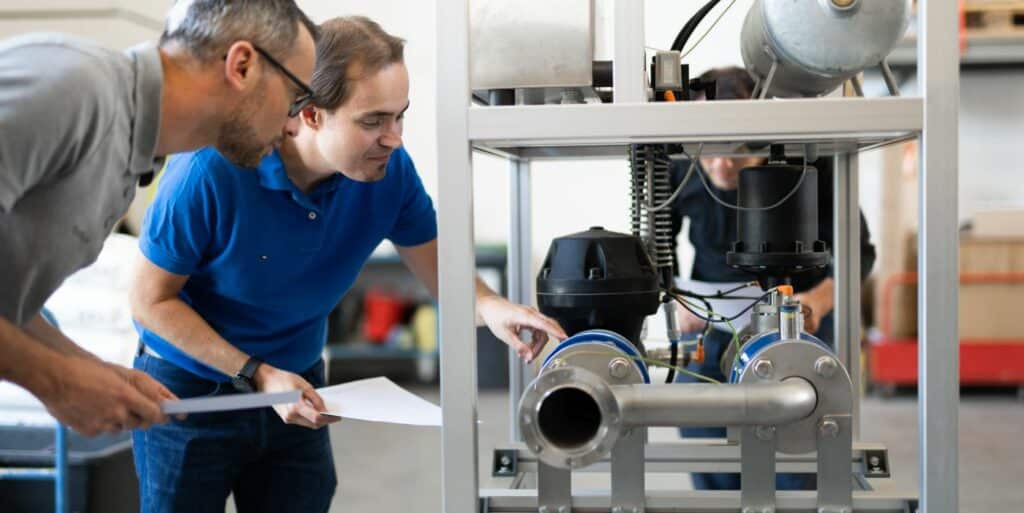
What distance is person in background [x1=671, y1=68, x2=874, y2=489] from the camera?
72.1 inches

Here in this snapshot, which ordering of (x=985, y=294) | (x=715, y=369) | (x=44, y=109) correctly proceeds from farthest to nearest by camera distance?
(x=985, y=294) < (x=715, y=369) < (x=44, y=109)

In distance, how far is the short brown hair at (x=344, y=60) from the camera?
136 centimetres

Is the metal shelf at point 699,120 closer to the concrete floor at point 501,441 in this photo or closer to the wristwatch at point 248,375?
the wristwatch at point 248,375

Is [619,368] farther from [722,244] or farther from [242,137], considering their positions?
[722,244]

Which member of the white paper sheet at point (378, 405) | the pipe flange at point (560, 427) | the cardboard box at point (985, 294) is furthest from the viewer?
the cardboard box at point (985, 294)

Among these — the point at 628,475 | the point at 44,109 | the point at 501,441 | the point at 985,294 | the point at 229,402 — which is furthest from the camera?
the point at 985,294

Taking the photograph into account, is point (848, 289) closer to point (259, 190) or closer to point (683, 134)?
point (683, 134)

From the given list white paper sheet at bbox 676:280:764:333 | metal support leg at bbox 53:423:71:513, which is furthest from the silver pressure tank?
metal support leg at bbox 53:423:71:513

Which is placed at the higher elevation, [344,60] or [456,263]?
[344,60]

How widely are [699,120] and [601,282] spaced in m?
0.23

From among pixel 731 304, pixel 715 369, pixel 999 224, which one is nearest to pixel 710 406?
pixel 731 304

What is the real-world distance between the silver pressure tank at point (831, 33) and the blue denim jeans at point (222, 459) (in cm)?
101

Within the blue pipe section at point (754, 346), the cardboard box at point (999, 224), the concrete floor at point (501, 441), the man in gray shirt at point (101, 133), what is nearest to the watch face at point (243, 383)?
the man in gray shirt at point (101, 133)

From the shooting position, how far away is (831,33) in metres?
1.03
